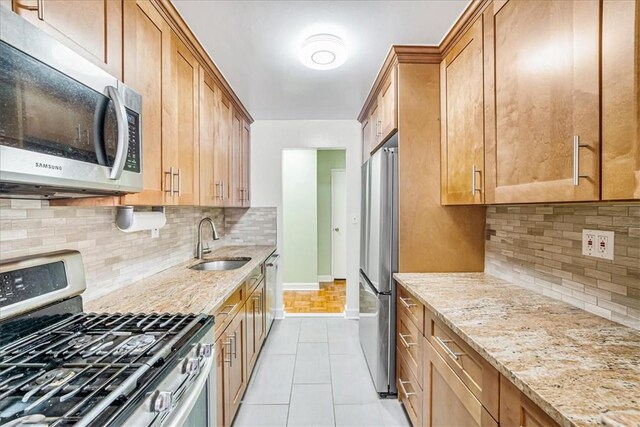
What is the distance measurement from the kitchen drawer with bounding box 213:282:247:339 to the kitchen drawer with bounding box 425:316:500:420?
3.49ft

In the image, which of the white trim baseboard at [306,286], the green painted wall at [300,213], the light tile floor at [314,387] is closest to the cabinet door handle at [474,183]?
the light tile floor at [314,387]

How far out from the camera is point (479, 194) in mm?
1557

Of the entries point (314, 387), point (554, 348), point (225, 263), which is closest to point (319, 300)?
point (225, 263)

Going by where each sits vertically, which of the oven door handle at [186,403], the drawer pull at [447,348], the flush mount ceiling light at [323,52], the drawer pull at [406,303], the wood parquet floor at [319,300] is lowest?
the wood parquet floor at [319,300]

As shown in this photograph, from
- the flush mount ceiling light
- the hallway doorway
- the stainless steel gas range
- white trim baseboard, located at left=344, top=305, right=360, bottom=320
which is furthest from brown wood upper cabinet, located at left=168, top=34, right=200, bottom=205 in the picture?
the hallway doorway

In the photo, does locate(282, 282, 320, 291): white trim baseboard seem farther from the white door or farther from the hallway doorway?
the white door

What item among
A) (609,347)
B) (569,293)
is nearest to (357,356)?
(569,293)

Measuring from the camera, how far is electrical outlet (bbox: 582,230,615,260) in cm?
120

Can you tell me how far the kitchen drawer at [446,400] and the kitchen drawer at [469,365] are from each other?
3cm

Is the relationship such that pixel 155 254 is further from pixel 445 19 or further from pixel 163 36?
pixel 445 19

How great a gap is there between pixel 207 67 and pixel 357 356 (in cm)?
269

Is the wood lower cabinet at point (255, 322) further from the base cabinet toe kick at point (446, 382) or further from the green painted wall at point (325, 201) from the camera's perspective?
the green painted wall at point (325, 201)

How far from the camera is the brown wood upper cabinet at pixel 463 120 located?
1.55 m

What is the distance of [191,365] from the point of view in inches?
40.3
